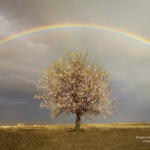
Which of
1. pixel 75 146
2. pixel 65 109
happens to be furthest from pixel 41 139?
pixel 65 109

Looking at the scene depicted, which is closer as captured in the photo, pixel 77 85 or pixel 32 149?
pixel 32 149

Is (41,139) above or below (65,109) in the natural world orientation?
below

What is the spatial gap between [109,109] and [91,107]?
2.46 meters

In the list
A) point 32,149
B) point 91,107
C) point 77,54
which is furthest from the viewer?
point 77,54

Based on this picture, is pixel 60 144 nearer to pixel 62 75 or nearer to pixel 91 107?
pixel 91 107

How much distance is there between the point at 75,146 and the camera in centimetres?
1459

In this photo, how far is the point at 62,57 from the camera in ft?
77.0

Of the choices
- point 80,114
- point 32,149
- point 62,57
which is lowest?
point 32,149

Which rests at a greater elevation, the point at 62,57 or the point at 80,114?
the point at 62,57

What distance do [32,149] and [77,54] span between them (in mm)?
13640

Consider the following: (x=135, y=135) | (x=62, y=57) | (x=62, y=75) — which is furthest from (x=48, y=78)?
(x=135, y=135)

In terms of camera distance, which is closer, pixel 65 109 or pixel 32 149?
pixel 32 149

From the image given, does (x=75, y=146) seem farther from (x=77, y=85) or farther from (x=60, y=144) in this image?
(x=77, y=85)

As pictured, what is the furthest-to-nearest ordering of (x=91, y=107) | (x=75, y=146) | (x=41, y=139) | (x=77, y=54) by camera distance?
(x=77, y=54) < (x=91, y=107) < (x=41, y=139) < (x=75, y=146)
